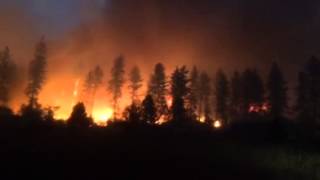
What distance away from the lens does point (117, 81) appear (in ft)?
429

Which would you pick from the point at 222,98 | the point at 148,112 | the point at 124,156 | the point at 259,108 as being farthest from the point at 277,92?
the point at 124,156

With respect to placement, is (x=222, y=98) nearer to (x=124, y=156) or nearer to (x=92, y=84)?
(x=92, y=84)

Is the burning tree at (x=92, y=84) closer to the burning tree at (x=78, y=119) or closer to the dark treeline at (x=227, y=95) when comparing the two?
the dark treeline at (x=227, y=95)

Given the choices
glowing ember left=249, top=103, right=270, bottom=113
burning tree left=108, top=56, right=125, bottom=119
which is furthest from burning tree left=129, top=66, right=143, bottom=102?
glowing ember left=249, top=103, right=270, bottom=113

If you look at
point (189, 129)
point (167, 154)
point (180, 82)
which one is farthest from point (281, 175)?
point (180, 82)

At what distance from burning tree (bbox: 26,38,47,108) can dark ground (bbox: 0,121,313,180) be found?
160 feet

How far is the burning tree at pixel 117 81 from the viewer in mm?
128625

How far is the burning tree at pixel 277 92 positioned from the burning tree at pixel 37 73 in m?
58.3

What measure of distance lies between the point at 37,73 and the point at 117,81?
27.7 m

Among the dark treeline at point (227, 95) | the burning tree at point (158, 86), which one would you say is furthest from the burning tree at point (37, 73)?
the burning tree at point (158, 86)

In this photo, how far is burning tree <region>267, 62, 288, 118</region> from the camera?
10806 centimetres

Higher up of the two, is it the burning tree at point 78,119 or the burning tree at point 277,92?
the burning tree at point 277,92

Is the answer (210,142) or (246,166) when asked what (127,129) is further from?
(246,166)

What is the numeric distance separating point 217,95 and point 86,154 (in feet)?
241
